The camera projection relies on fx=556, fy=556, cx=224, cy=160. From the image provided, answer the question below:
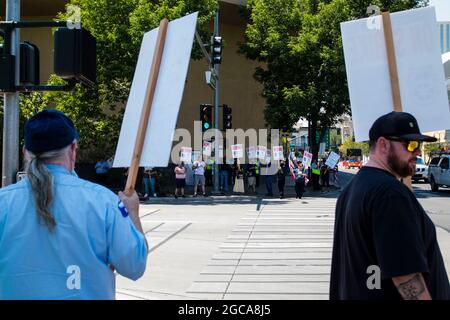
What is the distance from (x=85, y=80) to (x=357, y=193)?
3.20 m

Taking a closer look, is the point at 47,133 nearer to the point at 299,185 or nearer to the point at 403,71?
the point at 403,71

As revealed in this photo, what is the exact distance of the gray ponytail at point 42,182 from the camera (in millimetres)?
2414

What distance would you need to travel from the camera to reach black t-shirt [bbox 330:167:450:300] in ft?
7.99

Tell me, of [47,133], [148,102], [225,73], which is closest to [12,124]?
[148,102]

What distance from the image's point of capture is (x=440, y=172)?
27172 mm

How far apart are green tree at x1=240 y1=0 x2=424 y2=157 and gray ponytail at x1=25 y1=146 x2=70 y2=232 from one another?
25.4 meters

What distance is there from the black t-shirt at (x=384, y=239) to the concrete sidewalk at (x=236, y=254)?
4436 millimetres

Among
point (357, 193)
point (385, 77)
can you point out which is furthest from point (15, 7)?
point (357, 193)

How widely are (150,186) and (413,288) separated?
21963mm

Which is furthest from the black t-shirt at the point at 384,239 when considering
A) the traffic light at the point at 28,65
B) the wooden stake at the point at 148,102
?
the traffic light at the point at 28,65

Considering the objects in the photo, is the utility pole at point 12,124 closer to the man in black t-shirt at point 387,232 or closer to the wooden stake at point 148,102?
the wooden stake at point 148,102

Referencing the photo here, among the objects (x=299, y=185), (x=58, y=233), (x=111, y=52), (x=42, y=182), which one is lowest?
(x=58, y=233)

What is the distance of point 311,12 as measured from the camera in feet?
98.9

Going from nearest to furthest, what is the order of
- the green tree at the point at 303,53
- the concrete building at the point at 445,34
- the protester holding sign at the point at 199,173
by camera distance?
the protester holding sign at the point at 199,173
the green tree at the point at 303,53
the concrete building at the point at 445,34
